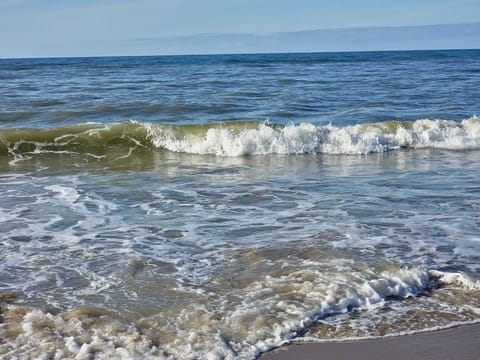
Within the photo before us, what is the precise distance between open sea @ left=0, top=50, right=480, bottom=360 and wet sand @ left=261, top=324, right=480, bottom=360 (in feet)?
0.35

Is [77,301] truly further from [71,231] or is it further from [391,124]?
[391,124]

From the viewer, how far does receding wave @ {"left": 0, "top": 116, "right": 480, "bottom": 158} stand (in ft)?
42.2

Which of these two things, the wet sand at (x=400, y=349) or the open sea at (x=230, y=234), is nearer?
the wet sand at (x=400, y=349)

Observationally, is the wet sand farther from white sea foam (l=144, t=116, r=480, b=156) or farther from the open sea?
white sea foam (l=144, t=116, r=480, b=156)

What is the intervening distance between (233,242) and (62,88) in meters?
17.9

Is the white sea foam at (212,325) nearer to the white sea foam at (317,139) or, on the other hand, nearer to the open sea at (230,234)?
the open sea at (230,234)

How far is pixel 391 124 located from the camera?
47.3 ft

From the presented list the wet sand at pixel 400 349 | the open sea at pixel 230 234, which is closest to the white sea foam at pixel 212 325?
the open sea at pixel 230 234

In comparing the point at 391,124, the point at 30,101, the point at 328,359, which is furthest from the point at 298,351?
the point at 30,101

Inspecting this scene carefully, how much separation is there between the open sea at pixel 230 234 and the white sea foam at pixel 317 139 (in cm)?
4

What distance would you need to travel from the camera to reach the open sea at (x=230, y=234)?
4.36 meters

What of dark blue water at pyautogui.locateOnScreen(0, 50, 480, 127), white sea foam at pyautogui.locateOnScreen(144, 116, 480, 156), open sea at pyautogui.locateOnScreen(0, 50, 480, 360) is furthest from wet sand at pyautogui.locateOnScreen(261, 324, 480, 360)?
dark blue water at pyautogui.locateOnScreen(0, 50, 480, 127)

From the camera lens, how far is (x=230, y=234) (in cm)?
648

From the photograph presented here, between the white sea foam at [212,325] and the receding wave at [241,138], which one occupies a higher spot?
the receding wave at [241,138]
